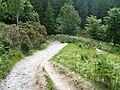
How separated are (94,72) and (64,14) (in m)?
45.4

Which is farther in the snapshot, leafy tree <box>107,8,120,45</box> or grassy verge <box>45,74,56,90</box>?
leafy tree <box>107,8,120,45</box>

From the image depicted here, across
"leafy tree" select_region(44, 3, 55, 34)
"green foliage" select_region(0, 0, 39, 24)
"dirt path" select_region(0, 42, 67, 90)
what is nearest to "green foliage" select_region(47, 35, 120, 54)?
"green foliage" select_region(0, 0, 39, 24)

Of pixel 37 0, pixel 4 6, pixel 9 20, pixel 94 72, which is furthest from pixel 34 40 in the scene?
pixel 37 0

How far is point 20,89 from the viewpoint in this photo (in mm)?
15438

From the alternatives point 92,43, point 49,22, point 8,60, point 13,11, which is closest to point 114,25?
point 92,43

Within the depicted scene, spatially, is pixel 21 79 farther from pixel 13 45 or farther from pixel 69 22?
pixel 69 22

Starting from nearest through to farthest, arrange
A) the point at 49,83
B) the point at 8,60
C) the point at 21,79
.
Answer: the point at 49,83
the point at 21,79
the point at 8,60

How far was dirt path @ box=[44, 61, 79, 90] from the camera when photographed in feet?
46.3

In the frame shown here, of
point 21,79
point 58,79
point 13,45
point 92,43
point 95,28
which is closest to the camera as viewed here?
point 58,79

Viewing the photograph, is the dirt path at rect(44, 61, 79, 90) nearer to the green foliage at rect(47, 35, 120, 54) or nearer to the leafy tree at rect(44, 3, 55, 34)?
the green foliage at rect(47, 35, 120, 54)

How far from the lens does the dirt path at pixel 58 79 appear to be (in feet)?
46.3

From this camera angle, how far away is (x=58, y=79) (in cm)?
1555

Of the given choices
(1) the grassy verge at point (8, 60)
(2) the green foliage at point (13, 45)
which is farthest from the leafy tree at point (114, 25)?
(1) the grassy verge at point (8, 60)

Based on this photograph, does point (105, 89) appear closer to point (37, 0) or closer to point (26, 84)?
point (26, 84)
